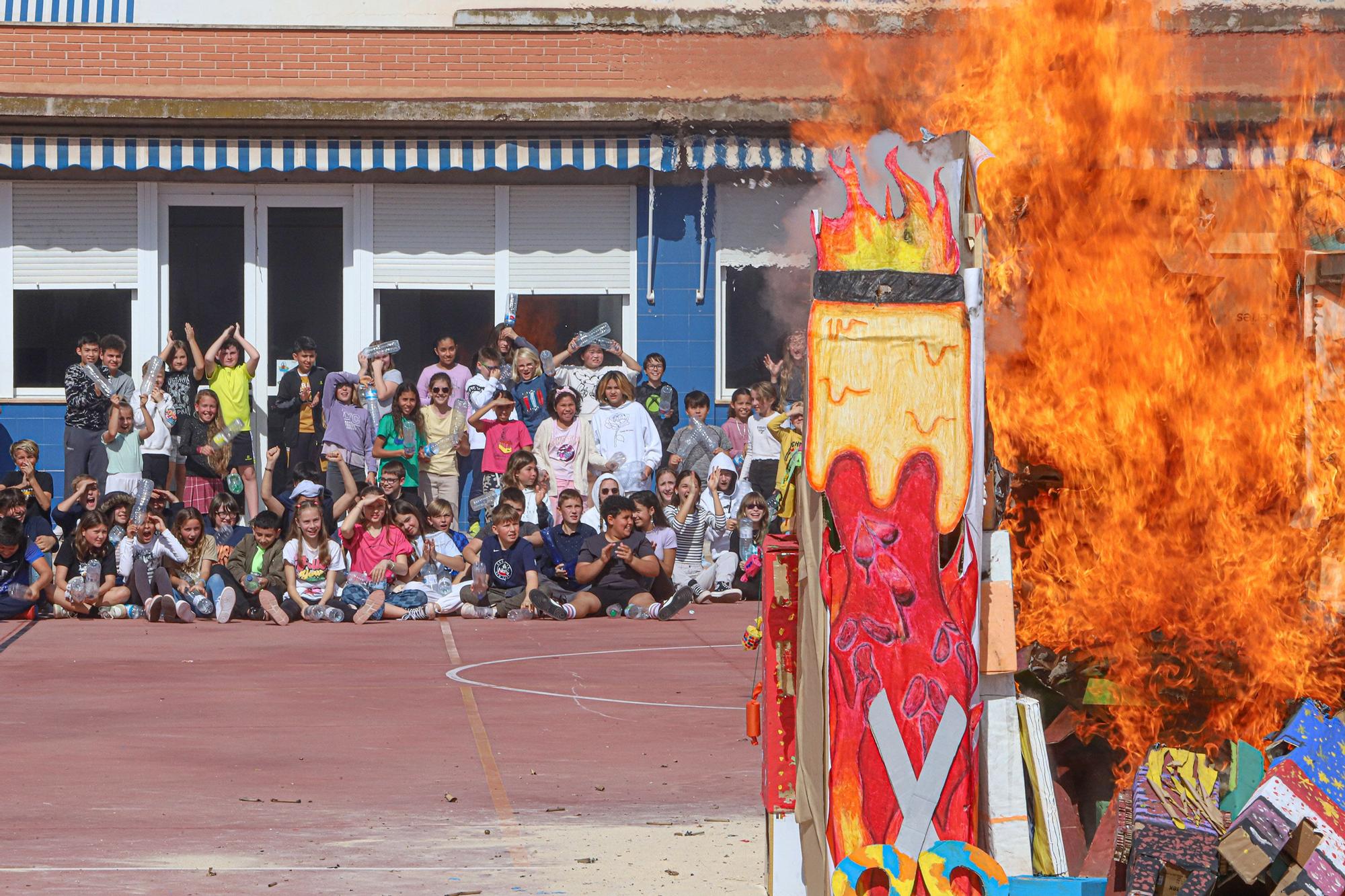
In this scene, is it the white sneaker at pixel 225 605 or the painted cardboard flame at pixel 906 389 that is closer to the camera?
the painted cardboard flame at pixel 906 389

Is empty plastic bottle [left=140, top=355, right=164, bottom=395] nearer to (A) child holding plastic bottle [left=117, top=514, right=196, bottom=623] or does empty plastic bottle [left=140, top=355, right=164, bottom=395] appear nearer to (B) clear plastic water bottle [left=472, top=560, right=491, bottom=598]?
(A) child holding plastic bottle [left=117, top=514, right=196, bottom=623]

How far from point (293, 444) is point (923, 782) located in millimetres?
12383

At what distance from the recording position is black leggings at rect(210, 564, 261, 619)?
45.8 ft

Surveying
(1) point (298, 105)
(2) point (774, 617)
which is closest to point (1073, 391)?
(2) point (774, 617)

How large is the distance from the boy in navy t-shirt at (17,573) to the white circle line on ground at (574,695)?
14.0ft

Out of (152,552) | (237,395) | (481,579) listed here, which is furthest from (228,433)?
(481,579)

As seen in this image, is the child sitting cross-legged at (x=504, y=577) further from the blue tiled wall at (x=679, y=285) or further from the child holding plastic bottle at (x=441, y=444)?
the blue tiled wall at (x=679, y=285)

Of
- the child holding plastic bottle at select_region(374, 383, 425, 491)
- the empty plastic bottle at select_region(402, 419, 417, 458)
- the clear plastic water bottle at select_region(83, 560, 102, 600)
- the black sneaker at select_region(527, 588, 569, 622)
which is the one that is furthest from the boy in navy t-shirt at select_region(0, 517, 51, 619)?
the black sneaker at select_region(527, 588, 569, 622)

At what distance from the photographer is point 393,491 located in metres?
15.1

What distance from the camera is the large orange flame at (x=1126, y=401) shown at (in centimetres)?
544

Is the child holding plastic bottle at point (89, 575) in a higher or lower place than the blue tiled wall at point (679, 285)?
lower

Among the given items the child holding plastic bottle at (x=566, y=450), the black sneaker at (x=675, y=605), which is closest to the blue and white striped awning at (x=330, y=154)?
the child holding plastic bottle at (x=566, y=450)

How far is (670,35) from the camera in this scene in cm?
1827

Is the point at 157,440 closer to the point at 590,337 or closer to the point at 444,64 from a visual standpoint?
the point at 590,337
